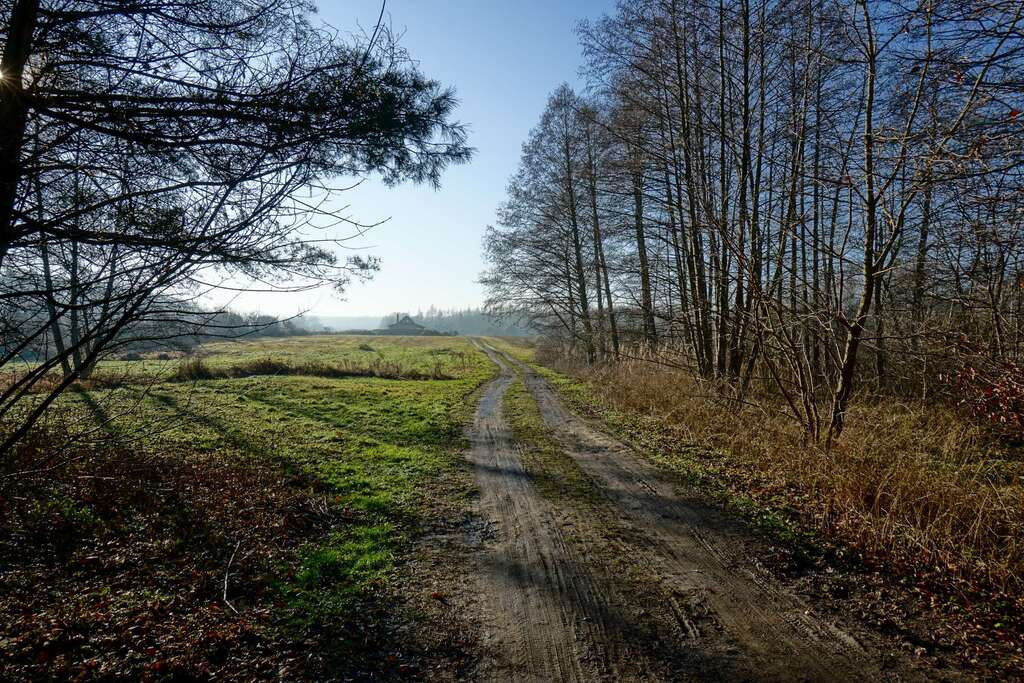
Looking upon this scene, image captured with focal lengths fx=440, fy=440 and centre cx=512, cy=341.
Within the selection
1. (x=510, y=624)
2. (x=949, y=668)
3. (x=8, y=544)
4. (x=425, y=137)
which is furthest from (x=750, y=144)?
(x=8, y=544)

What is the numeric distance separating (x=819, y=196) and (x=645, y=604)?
4.81 meters

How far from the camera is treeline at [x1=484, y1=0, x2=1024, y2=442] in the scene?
3973 millimetres

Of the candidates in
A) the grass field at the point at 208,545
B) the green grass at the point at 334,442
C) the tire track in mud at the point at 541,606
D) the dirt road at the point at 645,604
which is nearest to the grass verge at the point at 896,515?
the dirt road at the point at 645,604

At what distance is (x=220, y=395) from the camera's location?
518 inches

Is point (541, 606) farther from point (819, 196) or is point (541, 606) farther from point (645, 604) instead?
point (819, 196)

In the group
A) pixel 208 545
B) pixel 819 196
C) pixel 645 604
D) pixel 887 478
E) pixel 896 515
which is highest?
pixel 819 196

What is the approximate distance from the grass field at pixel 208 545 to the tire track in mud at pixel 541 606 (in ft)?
2.35

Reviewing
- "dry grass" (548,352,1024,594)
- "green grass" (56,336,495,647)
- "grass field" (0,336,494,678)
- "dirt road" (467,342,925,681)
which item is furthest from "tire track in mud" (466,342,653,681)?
"dry grass" (548,352,1024,594)

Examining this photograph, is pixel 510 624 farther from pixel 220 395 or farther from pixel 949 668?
pixel 220 395

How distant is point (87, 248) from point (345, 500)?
373 cm

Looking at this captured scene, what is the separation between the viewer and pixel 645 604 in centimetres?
331

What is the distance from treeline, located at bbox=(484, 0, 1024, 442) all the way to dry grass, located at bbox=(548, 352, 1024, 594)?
60cm

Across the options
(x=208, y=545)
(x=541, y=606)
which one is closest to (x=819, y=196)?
(x=541, y=606)

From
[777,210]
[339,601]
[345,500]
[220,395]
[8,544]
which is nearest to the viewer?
[339,601]
